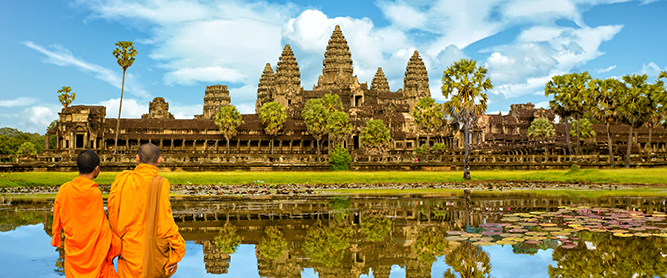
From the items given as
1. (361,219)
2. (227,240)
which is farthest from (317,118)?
(227,240)

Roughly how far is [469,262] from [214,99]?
377ft

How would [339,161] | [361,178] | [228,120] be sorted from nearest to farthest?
[361,178] < [339,161] < [228,120]

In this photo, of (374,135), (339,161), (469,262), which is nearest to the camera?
(469,262)

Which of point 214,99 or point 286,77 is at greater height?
point 286,77

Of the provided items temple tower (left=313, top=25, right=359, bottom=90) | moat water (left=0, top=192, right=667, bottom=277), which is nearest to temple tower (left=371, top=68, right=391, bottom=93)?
temple tower (left=313, top=25, right=359, bottom=90)

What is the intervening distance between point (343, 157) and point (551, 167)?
55.9 ft

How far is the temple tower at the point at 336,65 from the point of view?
107500 millimetres

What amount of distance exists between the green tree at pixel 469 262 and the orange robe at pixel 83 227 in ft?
17.4

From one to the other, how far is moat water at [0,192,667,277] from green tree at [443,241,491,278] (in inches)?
0.8

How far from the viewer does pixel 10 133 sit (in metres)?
120

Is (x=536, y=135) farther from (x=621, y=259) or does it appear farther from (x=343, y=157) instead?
(x=621, y=259)

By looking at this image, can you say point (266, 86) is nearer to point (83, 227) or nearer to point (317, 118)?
point (317, 118)

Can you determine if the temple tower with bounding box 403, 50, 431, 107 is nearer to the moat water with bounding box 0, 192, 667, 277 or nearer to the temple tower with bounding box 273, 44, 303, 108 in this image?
the temple tower with bounding box 273, 44, 303, 108

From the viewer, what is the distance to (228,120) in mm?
69875
